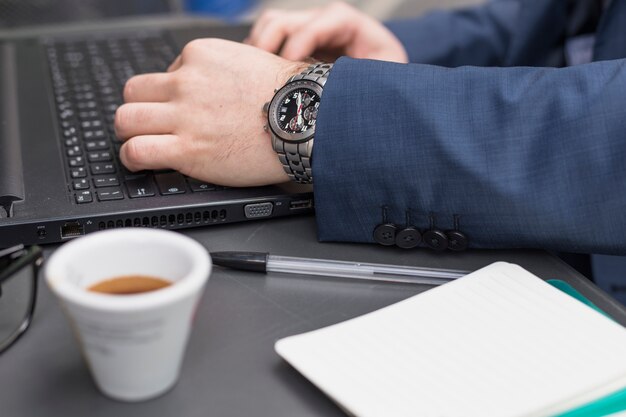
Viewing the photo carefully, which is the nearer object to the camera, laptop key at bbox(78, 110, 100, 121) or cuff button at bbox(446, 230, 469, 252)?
cuff button at bbox(446, 230, 469, 252)

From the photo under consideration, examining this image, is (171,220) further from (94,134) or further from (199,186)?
(94,134)

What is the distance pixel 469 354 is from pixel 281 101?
0.85ft

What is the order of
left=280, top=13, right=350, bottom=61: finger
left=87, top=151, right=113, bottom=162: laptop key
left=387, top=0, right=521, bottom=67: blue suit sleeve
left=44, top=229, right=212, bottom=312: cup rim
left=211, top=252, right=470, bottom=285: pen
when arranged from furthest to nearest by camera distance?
left=387, top=0, right=521, bottom=67: blue suit sleeve < left=280, top=13, right=350, bottom=61: finger < left=87, top=151, right=113, bottom=162: laptop key < left=211, top=252, right=470, bottom=285: pen < left=44, top=229, right=212, bottom=312: cup rim

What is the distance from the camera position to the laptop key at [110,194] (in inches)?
21.3

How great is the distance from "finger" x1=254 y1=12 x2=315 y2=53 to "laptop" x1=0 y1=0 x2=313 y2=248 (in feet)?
0.44

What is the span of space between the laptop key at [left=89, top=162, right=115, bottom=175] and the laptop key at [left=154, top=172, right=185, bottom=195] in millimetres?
37

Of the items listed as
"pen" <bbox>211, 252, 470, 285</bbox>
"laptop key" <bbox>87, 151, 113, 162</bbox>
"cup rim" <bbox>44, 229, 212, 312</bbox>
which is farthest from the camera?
"laptop key" <bbox>87, 151, 113, 162</bbox>

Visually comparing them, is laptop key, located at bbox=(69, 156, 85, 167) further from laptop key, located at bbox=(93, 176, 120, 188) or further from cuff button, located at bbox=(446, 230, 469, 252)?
cuff button, located at bbox=(446, 230, 469, 252)

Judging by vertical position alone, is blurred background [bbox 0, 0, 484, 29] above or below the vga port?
above

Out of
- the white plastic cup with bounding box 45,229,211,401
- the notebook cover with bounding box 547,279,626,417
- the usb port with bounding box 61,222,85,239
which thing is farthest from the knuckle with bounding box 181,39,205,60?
the notebook cover with bounding box 547,279,626,417

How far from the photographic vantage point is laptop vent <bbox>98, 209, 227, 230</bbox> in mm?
524

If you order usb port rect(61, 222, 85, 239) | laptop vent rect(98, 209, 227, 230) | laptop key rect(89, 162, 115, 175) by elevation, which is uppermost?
laptop key rect(89, 162, 115, 175)

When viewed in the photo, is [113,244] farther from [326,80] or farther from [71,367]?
[326,80]

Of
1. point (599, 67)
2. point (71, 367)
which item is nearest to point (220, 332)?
point (71, 367)
